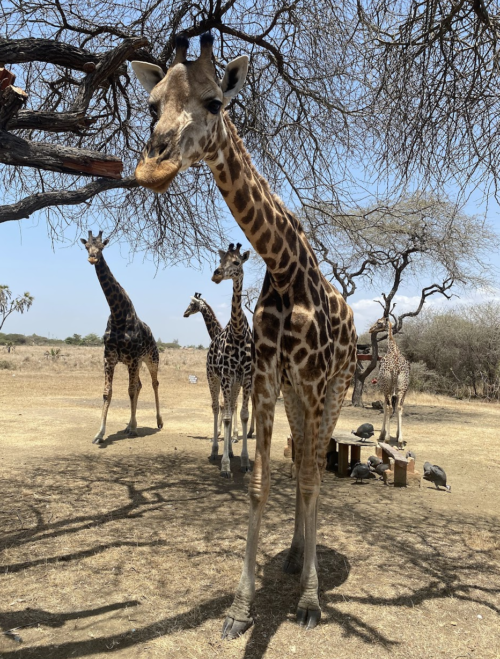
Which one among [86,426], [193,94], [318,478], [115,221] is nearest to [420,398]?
[86,426]

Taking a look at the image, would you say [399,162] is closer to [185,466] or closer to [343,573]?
[343,573]

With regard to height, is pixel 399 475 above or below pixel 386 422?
below

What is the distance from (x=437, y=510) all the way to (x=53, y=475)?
15.6 ft

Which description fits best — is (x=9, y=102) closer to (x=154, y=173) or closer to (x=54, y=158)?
(x=54, y=158)

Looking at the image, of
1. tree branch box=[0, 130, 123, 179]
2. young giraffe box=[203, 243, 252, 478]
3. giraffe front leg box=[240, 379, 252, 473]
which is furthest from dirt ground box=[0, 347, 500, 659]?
tree branch box=[0, 130, 123, 179]

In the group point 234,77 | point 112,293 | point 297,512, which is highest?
point 234,77

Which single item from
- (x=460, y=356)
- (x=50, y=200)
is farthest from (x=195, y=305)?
(x=460, y=356)

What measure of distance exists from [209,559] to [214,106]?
3.43 meters

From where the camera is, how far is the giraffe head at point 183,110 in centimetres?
220

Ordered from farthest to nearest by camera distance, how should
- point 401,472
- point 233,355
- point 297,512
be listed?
1. point 233,355
2. point 401,472
3. point 297,512

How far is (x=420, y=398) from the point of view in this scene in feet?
62.6

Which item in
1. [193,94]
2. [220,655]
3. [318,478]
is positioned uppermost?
[193,94]

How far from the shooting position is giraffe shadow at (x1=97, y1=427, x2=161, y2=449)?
8514 mm

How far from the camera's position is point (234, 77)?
2641mm
